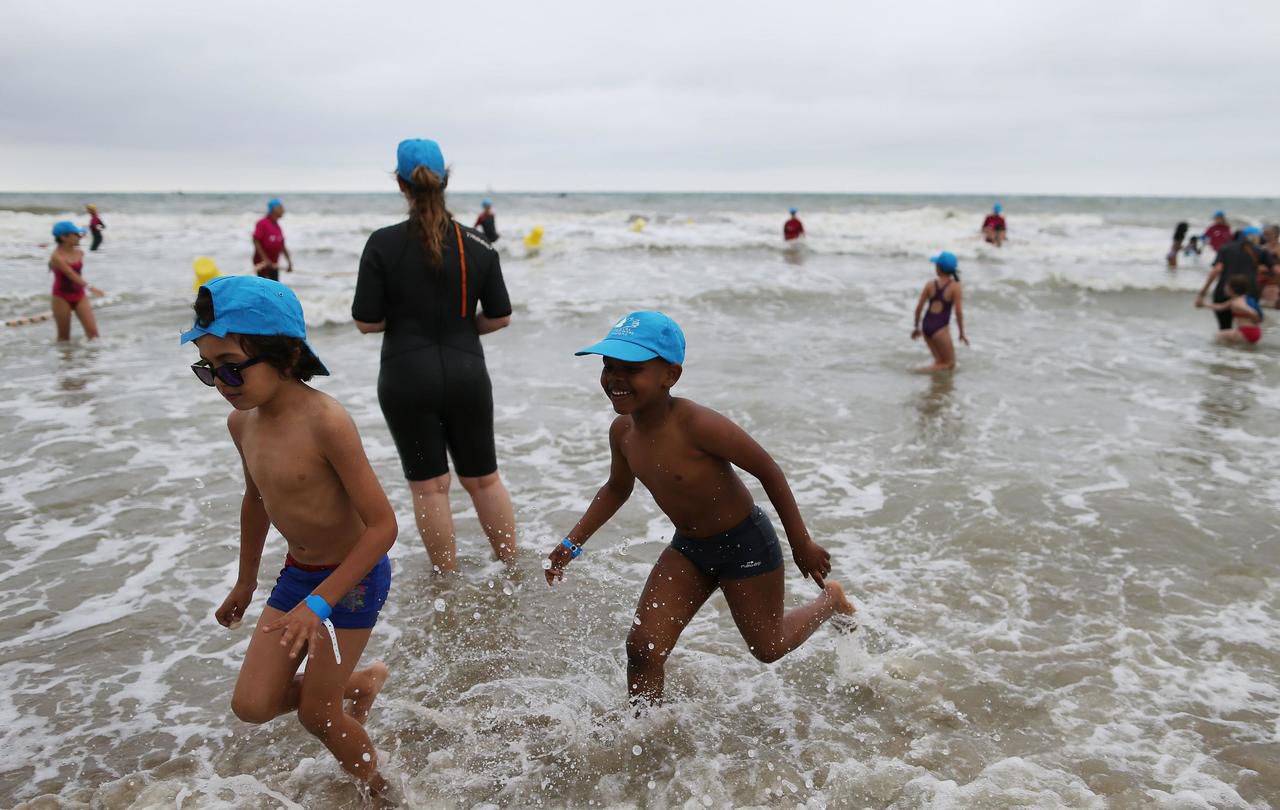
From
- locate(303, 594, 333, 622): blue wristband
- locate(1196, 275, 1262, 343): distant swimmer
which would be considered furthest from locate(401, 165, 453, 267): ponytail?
locate(1196, 275, 1262, 343): distant swimmer

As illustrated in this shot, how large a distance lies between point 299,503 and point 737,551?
161 centimetres

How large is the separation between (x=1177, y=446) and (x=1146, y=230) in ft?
131

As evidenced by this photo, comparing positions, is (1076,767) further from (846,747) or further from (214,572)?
(214,572)

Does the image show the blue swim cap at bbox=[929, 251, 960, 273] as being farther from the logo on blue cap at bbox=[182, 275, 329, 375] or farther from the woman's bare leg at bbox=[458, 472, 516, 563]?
the logo on blue cap at bbox=[182, 275, 329, 375]

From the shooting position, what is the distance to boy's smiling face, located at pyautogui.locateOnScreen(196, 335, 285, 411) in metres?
2.52

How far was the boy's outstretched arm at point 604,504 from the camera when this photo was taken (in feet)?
11.3

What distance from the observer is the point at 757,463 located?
10.2 feet

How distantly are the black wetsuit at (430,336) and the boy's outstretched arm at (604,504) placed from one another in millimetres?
1163

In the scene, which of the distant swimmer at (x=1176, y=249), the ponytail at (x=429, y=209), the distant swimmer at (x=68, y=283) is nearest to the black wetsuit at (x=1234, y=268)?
the distant swimmer at (x=1176, y=249)

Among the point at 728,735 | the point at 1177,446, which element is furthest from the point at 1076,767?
the point at 1177,446

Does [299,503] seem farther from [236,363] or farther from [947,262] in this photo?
[947,262]

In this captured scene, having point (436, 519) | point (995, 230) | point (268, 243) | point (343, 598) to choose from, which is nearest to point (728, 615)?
point (436, 519)

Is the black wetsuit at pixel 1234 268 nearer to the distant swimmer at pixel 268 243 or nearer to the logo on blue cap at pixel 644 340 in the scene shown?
the logo on blue cap at pixel 644 340

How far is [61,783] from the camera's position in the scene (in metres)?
3.19
